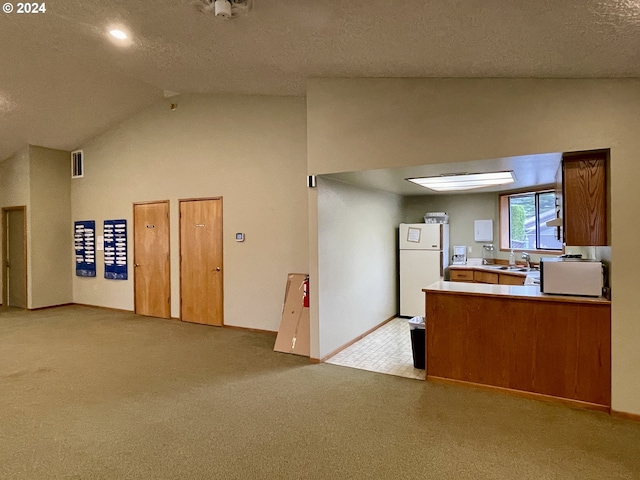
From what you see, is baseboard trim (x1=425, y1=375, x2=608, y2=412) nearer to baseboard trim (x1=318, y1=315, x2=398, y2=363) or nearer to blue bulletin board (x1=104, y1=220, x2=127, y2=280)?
baseboard trim (x1=318, y1=315, x2=398, y2=363)

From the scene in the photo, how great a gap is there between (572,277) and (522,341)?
675mm

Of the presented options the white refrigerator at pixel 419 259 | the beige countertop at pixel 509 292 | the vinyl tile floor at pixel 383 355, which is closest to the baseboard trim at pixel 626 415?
the beige countertop at pixel 509 292

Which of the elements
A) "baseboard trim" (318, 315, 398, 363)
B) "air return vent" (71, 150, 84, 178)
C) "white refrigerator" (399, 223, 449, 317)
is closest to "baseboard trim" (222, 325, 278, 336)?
"baseboard trim" (318, 315, 398, 363)

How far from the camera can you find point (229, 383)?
11.7 ft

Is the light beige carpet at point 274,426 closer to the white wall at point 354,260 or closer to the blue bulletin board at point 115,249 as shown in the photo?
the white wall at point 354,260

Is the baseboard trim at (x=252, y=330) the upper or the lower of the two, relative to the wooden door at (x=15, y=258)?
lower

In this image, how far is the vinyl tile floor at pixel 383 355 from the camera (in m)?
3.87

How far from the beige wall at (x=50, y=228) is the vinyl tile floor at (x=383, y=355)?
624cm

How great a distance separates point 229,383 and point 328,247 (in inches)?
68.3

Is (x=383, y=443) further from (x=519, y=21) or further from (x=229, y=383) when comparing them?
(x=519, y=21)

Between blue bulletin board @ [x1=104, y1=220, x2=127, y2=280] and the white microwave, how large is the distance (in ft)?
21.5

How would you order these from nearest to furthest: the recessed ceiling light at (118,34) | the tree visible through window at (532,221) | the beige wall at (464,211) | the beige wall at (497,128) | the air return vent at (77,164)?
the beige wall at (497,128) → the recessed ceiling light at (118,34) → the tree visible through window at (532,221) → the beige wall at (464,211) → the air return vent at (77,164)

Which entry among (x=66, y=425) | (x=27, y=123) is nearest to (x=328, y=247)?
(x=66, y=425)

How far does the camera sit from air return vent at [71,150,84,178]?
738 cm
